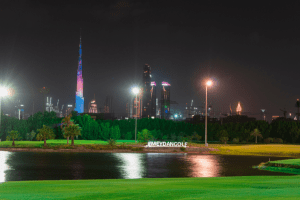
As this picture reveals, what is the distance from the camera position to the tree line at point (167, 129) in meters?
61.3

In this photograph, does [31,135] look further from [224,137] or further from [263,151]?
[263,151]

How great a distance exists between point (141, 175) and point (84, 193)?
7193mm

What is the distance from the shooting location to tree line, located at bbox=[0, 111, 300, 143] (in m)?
61.3

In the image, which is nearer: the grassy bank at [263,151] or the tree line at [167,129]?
the grassy bank at [263,151]

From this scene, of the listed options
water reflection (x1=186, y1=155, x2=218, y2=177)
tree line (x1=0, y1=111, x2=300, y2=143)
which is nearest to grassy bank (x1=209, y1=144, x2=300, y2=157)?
water reflection (x1=186, y1=155, x2=218, y2=177)

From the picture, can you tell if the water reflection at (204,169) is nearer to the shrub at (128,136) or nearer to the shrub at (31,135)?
the shrub at (31,135)

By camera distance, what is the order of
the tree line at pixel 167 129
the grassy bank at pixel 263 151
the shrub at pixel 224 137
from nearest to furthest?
the grassy bank at pixel 263 151
the shrub at pixel 224 137
the tree line at pixel 167 129

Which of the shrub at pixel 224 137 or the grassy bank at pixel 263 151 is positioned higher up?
the shrub at pixel 224 137

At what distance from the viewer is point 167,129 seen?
70.1m

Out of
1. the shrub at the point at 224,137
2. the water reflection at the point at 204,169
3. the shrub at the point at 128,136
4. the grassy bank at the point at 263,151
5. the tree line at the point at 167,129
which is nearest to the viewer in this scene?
the water reflection at the point at 204,169

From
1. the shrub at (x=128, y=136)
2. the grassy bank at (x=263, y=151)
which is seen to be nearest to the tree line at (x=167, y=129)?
the shrub at (x=128, y=136)

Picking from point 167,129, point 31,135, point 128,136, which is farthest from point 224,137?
point 31,135

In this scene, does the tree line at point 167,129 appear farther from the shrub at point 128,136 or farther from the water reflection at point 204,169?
the water reflection at point 204,169

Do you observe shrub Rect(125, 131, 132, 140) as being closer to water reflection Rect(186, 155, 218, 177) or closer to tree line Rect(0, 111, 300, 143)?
tree line Rect(0, 111, 300, 143)
